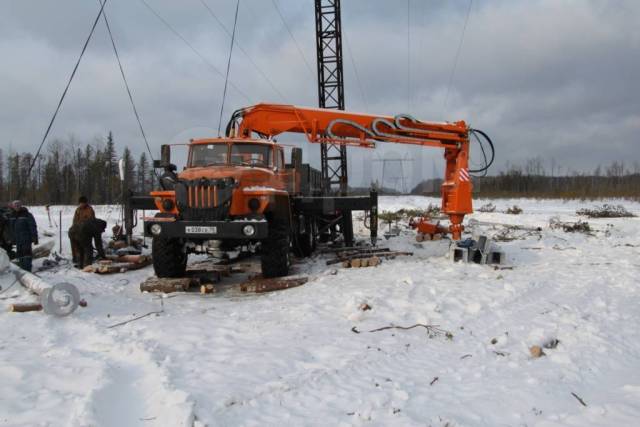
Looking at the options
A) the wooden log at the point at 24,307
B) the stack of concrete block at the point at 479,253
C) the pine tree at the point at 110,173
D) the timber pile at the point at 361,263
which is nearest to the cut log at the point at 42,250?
the wooden log at the point at 24,307

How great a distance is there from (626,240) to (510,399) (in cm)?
1134

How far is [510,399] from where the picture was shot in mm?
3416

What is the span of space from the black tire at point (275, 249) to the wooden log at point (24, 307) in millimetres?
3376

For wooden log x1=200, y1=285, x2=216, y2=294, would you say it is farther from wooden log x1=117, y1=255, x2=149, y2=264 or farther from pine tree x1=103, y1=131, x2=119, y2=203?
pine tree x1=103, y1=131, x2=119, y2=203

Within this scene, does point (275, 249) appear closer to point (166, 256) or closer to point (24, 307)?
point (166, 256)

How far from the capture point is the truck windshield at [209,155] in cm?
841

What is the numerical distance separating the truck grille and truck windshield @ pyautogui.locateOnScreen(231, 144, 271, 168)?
118 centimetres

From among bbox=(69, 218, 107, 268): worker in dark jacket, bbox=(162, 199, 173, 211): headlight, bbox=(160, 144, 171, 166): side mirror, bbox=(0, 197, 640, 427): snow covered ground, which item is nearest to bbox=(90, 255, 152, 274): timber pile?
bbox=(69, 218, 107, 268): worker in dark jacket

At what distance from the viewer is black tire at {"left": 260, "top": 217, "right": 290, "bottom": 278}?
25.3 feet

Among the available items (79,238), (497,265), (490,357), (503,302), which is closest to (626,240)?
(497,265)

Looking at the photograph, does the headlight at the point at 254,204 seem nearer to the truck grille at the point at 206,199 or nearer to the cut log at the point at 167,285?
the truck grille at the point at 206,199

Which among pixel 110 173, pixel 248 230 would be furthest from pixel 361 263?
pixel 110 173

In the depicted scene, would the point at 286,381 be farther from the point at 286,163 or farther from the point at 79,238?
the point at 79,238

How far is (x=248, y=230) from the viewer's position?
23.3ft
